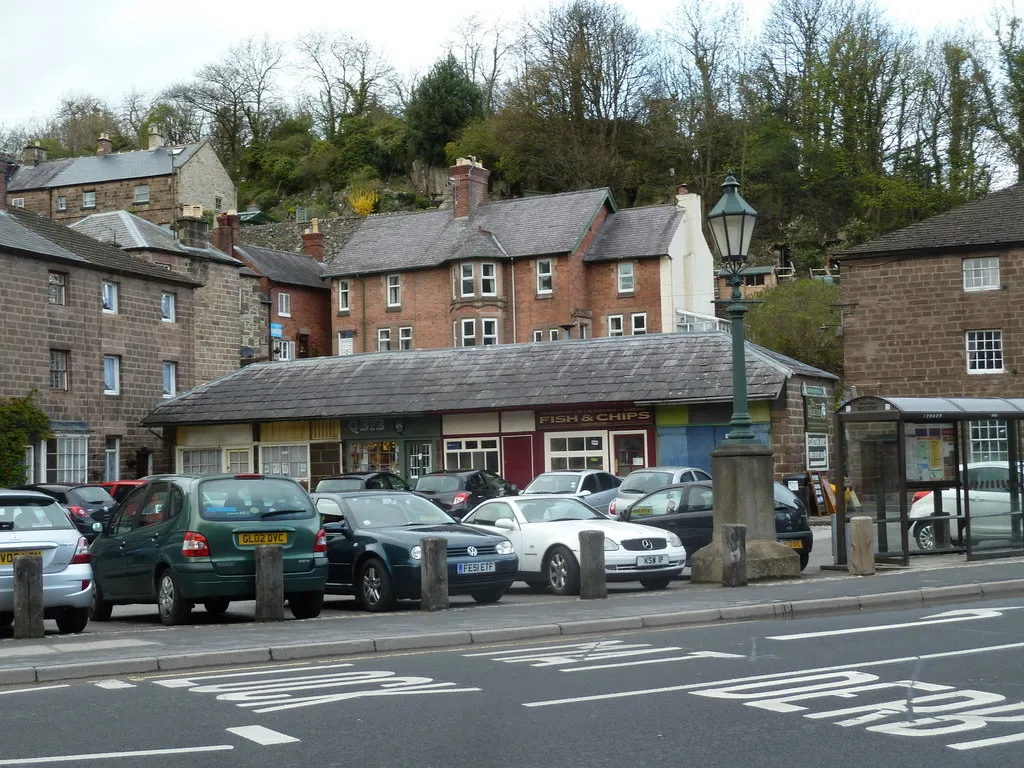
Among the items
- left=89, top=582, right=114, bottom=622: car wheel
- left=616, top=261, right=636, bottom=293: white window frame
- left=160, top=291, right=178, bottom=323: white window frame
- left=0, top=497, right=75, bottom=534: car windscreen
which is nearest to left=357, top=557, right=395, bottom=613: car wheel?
left=89, top=582, right=114, bottom=622: car wheel

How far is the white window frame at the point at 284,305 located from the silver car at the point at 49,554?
49813 mm

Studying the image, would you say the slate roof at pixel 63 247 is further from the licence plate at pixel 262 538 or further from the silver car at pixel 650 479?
the licence plate at pixel 262 538

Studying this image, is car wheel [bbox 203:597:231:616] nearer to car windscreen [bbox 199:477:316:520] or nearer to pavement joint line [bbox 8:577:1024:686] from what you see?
car windscreen [bbox 199:477:316:520]

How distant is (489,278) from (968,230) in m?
23.4

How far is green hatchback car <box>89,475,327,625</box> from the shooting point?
14.4m

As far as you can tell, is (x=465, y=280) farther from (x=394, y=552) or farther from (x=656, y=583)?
(x=394, y=552)

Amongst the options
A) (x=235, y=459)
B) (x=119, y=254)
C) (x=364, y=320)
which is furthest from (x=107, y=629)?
(x=364, y=320)

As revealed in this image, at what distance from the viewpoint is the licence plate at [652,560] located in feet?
57.0

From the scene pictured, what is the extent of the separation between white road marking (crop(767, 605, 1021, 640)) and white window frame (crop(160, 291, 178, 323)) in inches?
1433

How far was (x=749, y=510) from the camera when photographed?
17328mm

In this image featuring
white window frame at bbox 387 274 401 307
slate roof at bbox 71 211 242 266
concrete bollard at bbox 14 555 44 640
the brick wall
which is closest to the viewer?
concrete bollard at bbox 14 555 44 640

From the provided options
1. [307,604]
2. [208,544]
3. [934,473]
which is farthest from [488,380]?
[208,544]

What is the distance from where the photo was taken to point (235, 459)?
4238cm

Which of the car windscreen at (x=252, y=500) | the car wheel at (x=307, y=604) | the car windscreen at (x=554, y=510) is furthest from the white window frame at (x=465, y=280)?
the car wheel at (x=307, y=604)
